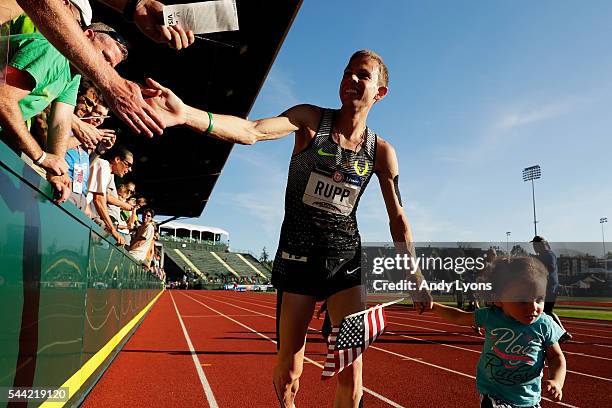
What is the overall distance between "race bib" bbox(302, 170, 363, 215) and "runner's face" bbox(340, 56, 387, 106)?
1.49 ft

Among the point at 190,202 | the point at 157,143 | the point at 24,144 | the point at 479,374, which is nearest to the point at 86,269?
the point at 24,144

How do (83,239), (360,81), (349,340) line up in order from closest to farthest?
(349,340) → (360,81) → (83,239)

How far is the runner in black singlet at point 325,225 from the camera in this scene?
9.08ft

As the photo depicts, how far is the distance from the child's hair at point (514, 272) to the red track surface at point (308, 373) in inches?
94.6

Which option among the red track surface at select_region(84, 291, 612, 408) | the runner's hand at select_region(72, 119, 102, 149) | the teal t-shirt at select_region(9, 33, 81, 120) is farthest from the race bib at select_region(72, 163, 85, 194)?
the red track surface at select_region(84, 291, 612, 408)

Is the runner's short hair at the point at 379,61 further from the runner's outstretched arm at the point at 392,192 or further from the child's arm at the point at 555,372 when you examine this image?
the child's arm at the point at 555,372

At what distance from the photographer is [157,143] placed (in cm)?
1903

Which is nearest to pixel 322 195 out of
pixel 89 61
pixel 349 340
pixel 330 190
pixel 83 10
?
pixel 330 190

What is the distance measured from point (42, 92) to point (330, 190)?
66.9 inches

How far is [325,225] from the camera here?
110 inches

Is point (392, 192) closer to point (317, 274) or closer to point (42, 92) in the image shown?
point (317, 274)

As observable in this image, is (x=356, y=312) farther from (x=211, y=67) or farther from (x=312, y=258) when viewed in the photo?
(x=211, y=67)

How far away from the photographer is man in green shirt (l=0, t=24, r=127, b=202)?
2.06m

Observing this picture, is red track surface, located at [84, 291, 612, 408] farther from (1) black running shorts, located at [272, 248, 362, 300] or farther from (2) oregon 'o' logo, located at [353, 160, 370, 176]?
(2) oregon 'o' logo, located at [353, 160, 370, 176]
